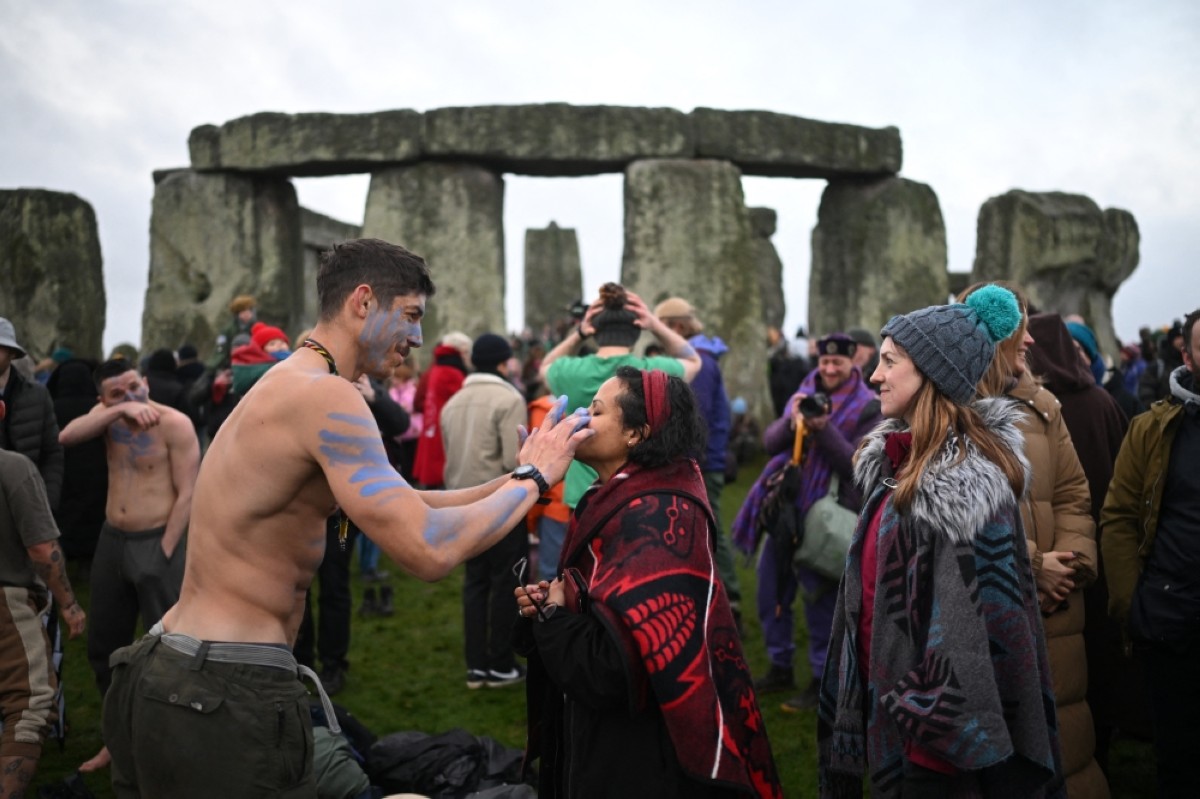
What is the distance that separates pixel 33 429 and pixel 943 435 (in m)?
4.47

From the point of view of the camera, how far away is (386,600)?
23.2 feet

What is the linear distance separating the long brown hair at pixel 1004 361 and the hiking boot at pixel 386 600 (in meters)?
4.69

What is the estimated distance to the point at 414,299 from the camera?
2672mm

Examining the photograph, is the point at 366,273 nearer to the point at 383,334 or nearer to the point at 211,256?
the point at 383,334

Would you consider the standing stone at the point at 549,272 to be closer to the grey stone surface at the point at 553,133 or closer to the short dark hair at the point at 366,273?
the grey stone surface at the point at 553,133

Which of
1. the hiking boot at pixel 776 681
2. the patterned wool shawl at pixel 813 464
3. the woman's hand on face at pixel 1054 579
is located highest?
the patterned wool shawl at pixel 813 464

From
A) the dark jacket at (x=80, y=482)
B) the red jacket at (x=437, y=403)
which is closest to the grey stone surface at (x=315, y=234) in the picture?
the dark jacket at (x=80, y=482)

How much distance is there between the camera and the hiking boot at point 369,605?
6.96 m

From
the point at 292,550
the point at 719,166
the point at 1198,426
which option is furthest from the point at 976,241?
the point at 292,550

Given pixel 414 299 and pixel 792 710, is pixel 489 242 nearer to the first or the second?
pixel 792 710

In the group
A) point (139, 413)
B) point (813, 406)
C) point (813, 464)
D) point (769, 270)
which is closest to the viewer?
point (139, 413)

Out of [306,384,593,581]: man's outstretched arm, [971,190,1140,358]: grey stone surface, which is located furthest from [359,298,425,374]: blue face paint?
[971,190,1140,358]: grey stone surface

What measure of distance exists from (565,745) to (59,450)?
372 centimetres

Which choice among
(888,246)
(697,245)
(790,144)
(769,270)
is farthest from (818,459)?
(769,270)
